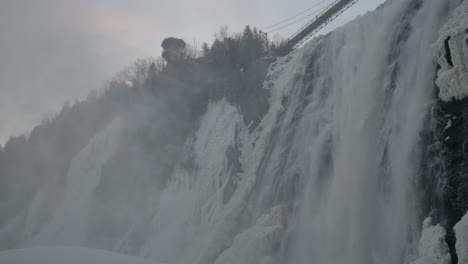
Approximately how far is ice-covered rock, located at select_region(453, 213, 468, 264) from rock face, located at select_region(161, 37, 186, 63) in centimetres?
2905

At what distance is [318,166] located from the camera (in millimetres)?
18484

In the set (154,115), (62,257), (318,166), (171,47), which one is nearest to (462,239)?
(318,166)

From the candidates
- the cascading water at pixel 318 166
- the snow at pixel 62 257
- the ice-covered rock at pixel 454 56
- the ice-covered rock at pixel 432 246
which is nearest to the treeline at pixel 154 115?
the cascading water at pixel 318 166

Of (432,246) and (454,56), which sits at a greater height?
(454,56)

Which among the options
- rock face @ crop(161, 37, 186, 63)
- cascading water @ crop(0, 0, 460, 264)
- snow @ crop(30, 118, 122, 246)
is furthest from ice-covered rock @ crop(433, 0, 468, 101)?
rock face @ crop(161, 37, 186, 63)

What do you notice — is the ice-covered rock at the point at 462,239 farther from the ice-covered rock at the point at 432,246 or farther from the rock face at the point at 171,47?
the rock face at the point at 171,47

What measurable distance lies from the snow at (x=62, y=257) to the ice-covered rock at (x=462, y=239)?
696cm

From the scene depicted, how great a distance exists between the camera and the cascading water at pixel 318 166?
14.5 meters

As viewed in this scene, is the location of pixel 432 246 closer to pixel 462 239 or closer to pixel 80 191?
pixel 462 239

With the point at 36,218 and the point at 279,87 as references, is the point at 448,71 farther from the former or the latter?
the point at 36,218

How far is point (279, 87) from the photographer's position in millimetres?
24859

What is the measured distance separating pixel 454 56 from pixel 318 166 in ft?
22.3

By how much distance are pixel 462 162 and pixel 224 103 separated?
17.5 m

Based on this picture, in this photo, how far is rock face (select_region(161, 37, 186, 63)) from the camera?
3800cm
